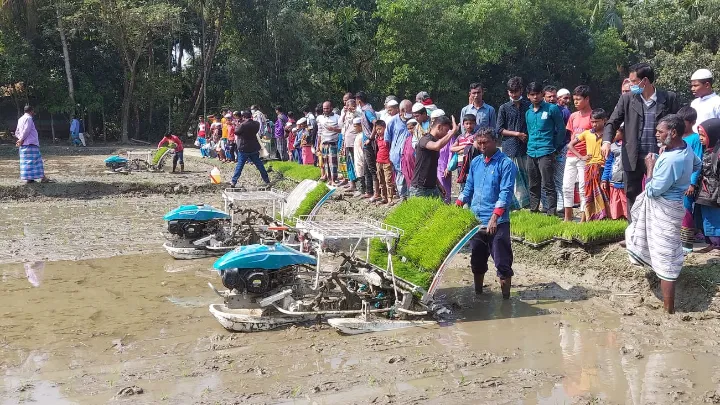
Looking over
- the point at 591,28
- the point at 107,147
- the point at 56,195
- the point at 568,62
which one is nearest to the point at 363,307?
the point at 56,195

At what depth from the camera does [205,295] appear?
25.2 feet

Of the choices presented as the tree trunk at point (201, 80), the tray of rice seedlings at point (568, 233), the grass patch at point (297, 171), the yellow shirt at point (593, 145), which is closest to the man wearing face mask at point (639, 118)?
the tray of rice seedlings at point (568, 233)

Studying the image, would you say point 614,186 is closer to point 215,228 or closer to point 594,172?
point 594,172

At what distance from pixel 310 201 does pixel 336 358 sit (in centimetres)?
433

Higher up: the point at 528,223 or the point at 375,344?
the point at 528,223

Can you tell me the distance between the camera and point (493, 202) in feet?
23.4

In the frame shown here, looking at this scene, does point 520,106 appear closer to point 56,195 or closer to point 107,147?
point 56,195

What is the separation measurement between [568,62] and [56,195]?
107 feet

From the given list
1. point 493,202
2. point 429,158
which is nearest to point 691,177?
point 493,202

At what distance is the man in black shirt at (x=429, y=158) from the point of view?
27.3ft

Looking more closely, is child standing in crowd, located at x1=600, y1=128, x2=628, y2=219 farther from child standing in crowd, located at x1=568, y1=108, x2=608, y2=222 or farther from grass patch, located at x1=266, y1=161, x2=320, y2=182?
grass patch, located at x1=266, y1=161, x2=320, y2=182

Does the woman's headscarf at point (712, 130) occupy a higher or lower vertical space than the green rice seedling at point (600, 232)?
higher

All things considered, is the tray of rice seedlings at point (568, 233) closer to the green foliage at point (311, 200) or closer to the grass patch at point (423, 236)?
the grass patch at point (423, 236)

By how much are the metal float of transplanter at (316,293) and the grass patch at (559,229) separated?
2.64m
